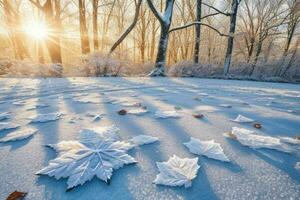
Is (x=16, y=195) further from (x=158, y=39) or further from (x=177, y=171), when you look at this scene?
(x=158, y=39)

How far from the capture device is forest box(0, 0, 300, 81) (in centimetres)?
639

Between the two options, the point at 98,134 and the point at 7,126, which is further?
the point at 7,126

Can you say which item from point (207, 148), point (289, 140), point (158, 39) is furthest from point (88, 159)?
point (158, 39)

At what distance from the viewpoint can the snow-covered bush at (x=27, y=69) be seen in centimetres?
587

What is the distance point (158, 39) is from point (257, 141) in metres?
11.8

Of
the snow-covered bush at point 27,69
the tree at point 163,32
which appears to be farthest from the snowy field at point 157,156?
the tree at point 163,32

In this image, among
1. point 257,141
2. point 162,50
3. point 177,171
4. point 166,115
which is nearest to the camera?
point 177,171

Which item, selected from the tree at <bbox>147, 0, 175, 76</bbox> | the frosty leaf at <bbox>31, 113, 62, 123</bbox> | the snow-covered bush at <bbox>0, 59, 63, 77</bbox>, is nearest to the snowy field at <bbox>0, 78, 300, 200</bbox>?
the frosty leaf at <bbox>31, 113, 62, 123</bbox>

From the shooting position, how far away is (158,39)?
12062mm

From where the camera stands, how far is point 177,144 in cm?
97

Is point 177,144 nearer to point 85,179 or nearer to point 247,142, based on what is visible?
point 247,142

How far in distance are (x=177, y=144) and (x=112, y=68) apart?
568 centimetres

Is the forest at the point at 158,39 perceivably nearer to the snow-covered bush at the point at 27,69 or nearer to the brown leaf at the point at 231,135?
the snow-covered bush at the point at 27,69

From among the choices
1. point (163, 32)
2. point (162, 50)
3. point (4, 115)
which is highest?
point (163, 32)
